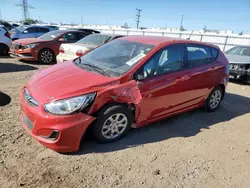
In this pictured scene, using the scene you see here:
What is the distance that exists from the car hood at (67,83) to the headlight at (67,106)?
0.07 meters

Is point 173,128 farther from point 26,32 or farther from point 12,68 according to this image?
point 26,32

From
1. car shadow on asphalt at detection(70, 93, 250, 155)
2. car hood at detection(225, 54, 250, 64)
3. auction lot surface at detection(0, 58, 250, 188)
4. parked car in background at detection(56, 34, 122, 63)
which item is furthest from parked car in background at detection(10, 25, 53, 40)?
car shadow on asphalt at detection(70, 93, 250, 155)

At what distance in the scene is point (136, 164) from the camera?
10.3ft

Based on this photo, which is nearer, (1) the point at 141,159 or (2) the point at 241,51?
(1) the point at 141,159

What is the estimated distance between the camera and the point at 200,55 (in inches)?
186

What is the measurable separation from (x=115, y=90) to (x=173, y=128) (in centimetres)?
158

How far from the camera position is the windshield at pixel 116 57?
144 inches

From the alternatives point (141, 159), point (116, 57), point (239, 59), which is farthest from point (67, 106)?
point (239, 59)

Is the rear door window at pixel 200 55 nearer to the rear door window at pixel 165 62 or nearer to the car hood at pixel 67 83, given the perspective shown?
the rear door window at pixel 165 62

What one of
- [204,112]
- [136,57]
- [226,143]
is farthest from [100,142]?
[204,112]

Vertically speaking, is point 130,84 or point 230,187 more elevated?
point 130,84

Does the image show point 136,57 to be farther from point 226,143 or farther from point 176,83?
point 226,143

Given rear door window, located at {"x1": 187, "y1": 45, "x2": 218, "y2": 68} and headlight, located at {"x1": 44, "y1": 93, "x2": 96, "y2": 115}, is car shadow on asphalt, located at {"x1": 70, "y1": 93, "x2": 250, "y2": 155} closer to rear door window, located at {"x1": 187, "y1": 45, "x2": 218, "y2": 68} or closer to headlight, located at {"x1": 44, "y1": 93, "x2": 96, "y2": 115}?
headlight, located at {"x1": 44, "y1": 93, "x2": 96, "y2": 115}

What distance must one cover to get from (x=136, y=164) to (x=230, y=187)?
1204mm
